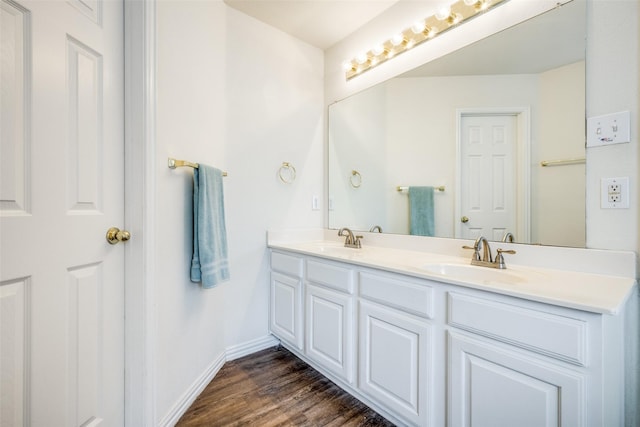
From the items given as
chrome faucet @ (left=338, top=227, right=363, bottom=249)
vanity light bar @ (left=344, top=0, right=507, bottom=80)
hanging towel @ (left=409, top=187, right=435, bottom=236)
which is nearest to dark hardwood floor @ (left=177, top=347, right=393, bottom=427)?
chrome faucet @ (left=338, top=227, right=363, bottom=249)

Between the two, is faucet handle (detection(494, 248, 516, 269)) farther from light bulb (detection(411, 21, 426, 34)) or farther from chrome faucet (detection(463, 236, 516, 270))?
light bulb (detection(411, 21, 426, 34))

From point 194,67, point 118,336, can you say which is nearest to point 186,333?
point 118,336

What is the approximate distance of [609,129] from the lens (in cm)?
107

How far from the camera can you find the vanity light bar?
4.95ft

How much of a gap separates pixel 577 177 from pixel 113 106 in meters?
1.98

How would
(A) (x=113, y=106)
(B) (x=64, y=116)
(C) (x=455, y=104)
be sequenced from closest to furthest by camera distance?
(B) (x=64, y=116)
(A) (x=113, y=106)
(C) (x=455, y=104)

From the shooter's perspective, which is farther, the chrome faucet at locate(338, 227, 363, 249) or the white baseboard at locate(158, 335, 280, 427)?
the chrome faucet at locate(338, 227, 363, 249)

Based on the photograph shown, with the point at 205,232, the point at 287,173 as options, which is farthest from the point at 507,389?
the point at 287,173

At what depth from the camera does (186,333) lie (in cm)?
147

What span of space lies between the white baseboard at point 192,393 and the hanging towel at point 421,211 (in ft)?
5.10

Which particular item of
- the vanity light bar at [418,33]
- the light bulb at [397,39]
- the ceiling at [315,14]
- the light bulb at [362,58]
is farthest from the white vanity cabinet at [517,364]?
the ceiling at [315,14]

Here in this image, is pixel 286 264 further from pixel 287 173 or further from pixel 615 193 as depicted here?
pixel 615 193

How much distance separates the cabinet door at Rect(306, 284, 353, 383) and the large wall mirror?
0.69 meters

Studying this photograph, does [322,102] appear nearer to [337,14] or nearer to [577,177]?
[337,14]
